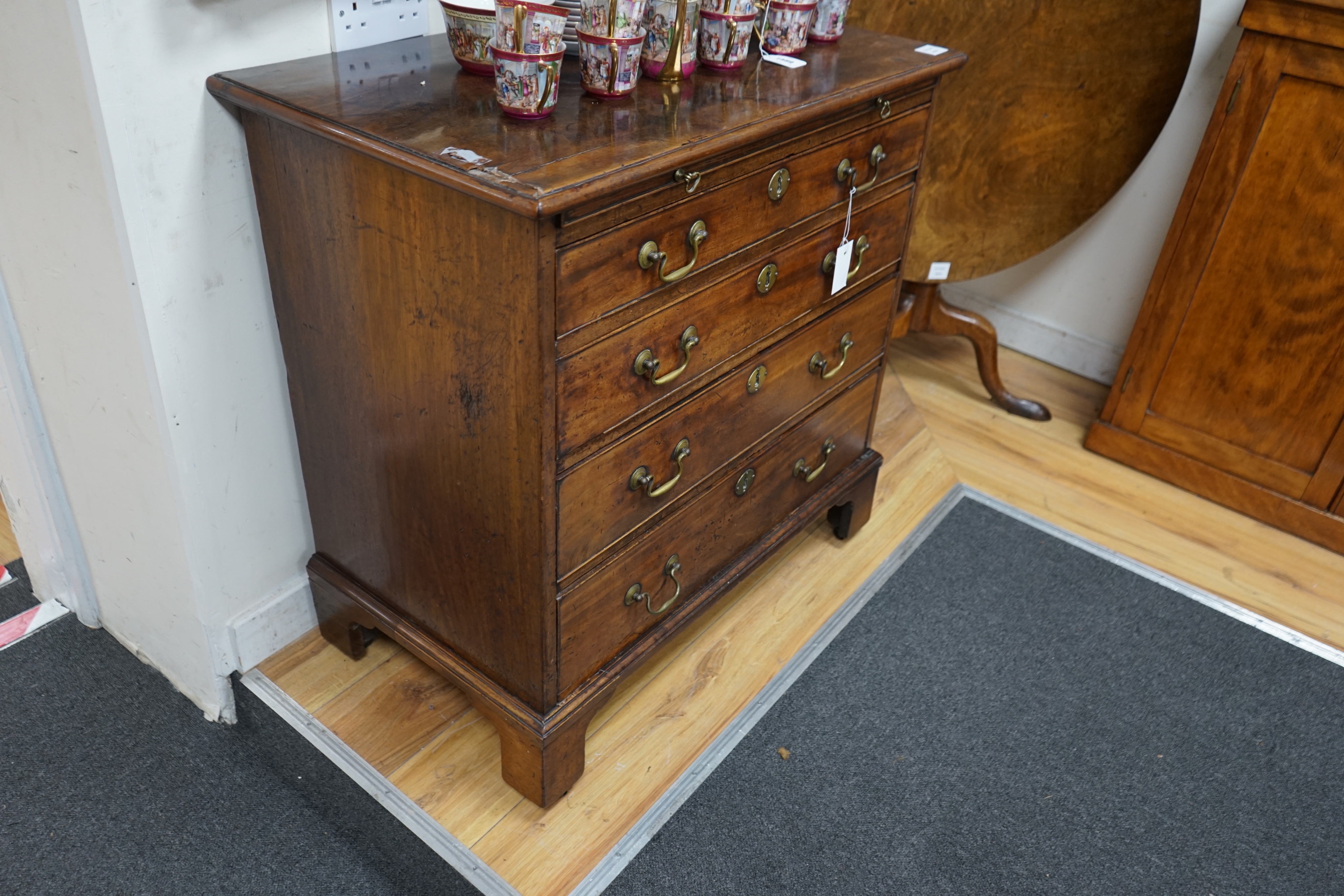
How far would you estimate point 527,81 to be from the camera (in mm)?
1173

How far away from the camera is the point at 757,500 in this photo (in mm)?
1776

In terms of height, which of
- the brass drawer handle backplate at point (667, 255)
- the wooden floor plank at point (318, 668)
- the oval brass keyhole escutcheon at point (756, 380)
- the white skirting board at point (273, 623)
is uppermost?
the brass drawer handle backplate at point (667, 255)

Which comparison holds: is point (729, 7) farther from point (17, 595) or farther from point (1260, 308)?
point (17, 595)

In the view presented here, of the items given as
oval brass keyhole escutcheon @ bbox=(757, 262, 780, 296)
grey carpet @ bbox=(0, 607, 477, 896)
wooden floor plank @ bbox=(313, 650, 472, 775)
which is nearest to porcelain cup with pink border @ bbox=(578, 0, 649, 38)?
oval brass keyhole escutcheon @ bbox=(757, 262, 780, 296)

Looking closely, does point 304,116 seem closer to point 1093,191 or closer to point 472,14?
point 472,14

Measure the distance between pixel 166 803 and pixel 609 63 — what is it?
1265mm

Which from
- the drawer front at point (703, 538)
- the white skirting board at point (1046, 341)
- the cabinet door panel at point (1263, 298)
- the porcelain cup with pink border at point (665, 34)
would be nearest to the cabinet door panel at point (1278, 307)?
the cabinet door panel at point (1263, 298)

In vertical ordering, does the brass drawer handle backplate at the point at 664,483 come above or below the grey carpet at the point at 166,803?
above

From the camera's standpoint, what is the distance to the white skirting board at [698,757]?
147 cm

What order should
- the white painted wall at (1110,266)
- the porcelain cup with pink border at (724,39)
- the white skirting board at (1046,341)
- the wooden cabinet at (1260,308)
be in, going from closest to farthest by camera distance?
A: the porcelain cup with pink border at (724,39), the wooden cabinet at (1260,308), the white painted wall at (1110,266), the white skirting board at (1046,341)

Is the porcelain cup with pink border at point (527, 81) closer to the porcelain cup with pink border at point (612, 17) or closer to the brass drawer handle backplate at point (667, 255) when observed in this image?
the porcelain cup with pink border at point (612, 17)

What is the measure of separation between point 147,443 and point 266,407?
0.55 feet

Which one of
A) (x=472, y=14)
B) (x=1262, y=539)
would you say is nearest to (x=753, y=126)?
(x=472, y=14)

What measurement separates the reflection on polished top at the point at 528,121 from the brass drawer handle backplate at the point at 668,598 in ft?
2.11
